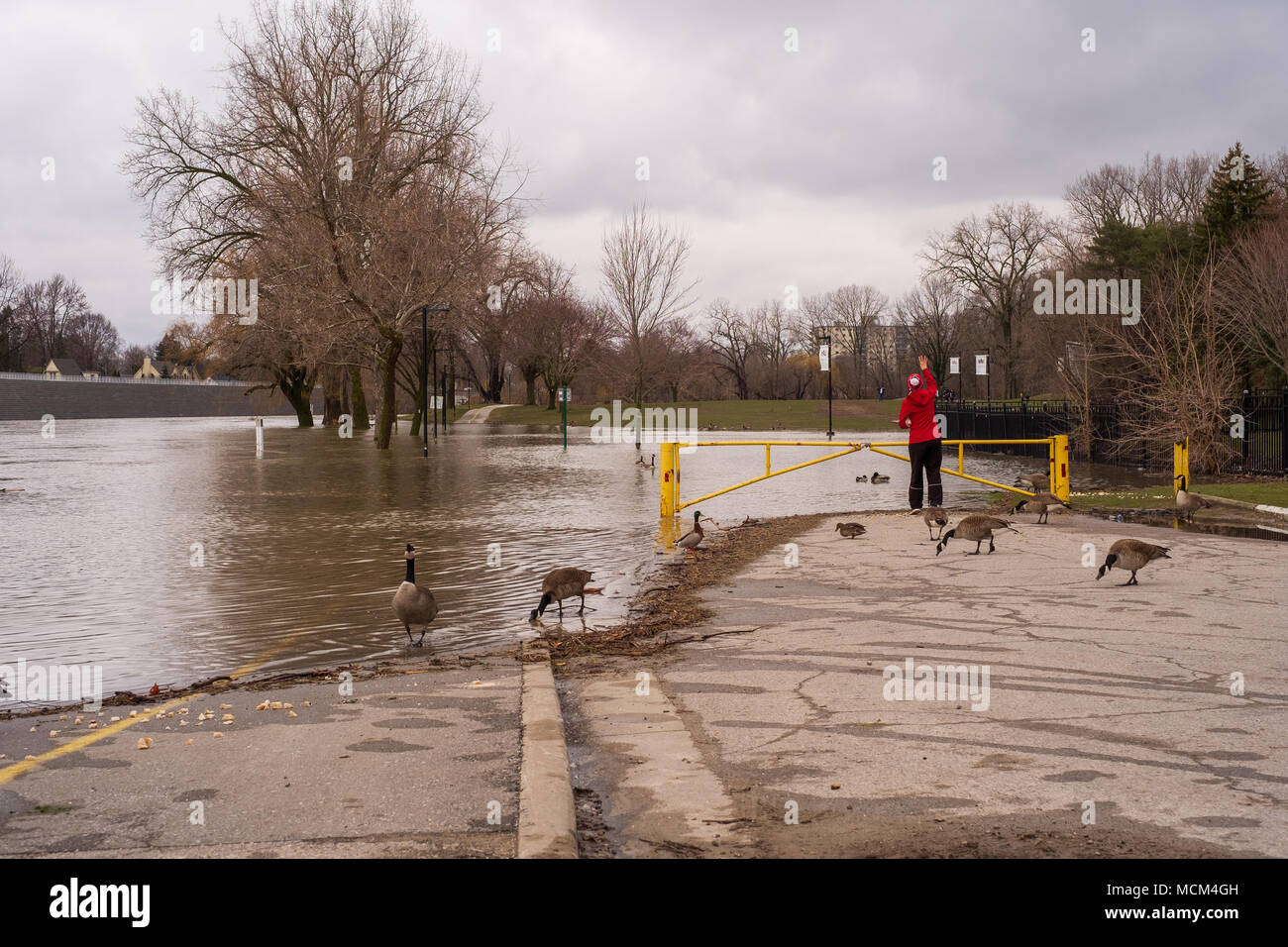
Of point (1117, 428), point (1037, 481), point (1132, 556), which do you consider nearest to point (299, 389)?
point (1117, 428)

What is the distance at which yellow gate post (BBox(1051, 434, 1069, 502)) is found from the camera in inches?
719

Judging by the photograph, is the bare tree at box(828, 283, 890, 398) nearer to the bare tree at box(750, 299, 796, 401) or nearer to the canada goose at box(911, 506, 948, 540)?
the bare tree at box(750, 299, 796, 401)

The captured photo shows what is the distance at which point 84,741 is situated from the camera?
5.74 m

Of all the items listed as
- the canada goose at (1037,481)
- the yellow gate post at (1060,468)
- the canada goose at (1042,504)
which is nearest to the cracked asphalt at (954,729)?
the canada goose at (1042,504)

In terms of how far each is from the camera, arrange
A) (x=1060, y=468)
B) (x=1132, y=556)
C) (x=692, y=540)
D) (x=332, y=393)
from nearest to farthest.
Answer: (x=1132, y=556), (x=692, y=540), (x=1060, y=468), (x=332, y=393)

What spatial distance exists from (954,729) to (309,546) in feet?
36.3

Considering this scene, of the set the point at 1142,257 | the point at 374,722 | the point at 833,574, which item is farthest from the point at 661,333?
the point at 374,722

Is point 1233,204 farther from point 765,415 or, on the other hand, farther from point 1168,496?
point 765,415

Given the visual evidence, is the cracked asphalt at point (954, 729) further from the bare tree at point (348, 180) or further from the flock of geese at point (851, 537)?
the bare tree at point (348, 180)

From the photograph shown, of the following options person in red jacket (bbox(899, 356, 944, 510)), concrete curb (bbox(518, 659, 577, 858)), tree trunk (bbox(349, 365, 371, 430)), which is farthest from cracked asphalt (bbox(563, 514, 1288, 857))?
tree trunk (bbox(349, 365, 371, 430))

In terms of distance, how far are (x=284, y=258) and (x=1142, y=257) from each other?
130 feet

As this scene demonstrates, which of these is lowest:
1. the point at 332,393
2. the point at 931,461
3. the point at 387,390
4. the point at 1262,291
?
the point at 931,461

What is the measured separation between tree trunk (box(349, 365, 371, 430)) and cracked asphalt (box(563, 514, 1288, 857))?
5073cm

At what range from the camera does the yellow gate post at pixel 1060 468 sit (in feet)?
59.9
